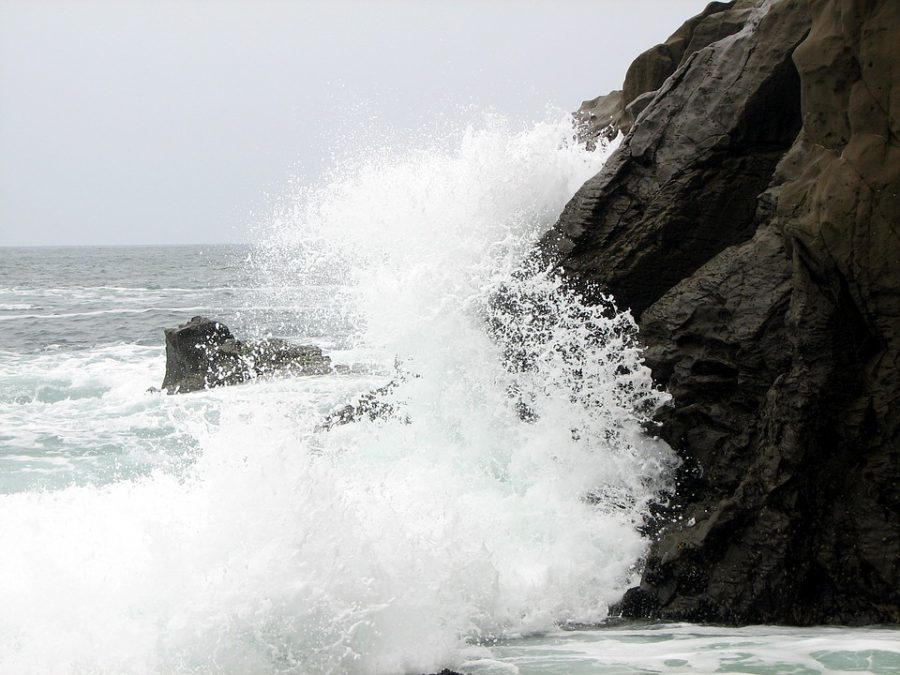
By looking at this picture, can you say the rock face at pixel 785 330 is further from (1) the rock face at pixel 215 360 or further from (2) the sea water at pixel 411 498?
(1) the rock face at pixel 215 360

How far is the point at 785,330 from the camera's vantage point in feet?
17.4

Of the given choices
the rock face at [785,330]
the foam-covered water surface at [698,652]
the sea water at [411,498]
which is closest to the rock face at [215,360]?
the sea water at [411,498]

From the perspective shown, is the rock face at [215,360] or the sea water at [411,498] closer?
the sea water at [411,498]

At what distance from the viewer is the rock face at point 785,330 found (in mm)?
4754

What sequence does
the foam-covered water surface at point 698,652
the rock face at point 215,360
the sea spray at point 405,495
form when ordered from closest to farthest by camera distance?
the foam-covered water surface at point 698,652 < the sea spray at point 405,495 < the rock face at point 215,360

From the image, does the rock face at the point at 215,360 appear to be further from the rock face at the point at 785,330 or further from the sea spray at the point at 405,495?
the rock face at the point at 785,330

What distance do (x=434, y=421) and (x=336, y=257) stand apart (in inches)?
81.5

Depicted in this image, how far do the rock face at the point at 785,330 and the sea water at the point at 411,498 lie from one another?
292 millimetres

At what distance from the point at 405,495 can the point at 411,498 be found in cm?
8

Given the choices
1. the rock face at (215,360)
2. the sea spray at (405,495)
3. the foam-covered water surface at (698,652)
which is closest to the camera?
the foam-covered water surface at (698,652)

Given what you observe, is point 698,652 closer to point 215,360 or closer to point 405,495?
point 405,495

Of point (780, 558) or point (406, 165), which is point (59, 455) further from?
point (780, 558)

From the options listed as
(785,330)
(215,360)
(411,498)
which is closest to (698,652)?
(785,330)

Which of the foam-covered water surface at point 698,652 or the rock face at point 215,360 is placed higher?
the rock face at point 215,360
